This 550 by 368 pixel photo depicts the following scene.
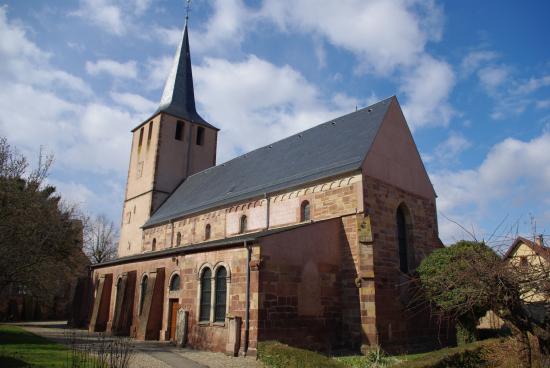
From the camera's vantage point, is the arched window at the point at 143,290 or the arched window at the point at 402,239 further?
the arched window at the point at 143,290

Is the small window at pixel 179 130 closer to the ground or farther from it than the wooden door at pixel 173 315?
farther from it

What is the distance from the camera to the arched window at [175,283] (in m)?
18.2

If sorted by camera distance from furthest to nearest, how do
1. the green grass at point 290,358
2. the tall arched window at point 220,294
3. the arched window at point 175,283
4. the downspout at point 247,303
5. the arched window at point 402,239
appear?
1. the arched window at point 175,283
2. the arched window at point 402,239
3. the tall arched window at point 220,294
4. the downspout at point 247,303
5. the green grass at point 290,358

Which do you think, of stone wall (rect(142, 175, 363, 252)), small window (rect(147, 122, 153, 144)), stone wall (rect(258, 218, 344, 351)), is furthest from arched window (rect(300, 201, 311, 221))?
small window (rect(147, 122, 153, 144))

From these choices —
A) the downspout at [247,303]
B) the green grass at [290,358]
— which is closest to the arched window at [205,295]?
the downspout at [247,303]

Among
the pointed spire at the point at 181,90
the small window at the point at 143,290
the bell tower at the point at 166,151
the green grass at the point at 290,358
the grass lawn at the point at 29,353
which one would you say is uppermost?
the pointed spire at the point at 181,90

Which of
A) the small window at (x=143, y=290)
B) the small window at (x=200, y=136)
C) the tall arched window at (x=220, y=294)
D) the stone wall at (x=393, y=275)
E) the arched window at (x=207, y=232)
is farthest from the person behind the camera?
the small window at (x=200, y=136)

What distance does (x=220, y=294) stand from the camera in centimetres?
1548

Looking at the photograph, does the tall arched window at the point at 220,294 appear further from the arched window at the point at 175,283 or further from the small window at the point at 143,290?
the small window at the point at 143,290

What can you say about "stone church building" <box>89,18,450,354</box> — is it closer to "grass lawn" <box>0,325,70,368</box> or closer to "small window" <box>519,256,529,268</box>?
"grass lawn" <box>0,325,70,368</box>

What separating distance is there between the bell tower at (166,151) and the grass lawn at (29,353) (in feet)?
45.5

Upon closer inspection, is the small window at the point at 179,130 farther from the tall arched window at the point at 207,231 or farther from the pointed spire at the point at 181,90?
the tall arched window at the point at 207,231

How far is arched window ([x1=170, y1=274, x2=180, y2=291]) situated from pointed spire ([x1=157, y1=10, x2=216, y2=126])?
17.6 meters

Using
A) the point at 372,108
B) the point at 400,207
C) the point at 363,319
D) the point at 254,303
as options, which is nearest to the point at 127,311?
the point at 254,303
